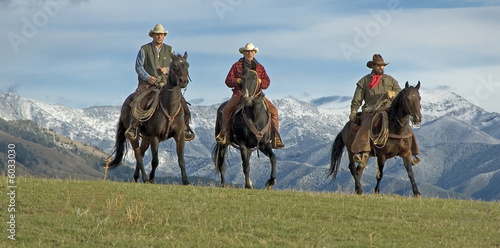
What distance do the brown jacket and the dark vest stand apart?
5989 millimetres

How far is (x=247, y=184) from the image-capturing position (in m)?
23.6

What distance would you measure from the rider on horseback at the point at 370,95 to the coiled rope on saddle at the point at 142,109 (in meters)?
6.19

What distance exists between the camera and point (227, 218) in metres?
17.1

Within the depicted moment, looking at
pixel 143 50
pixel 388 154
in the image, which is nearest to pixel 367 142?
pixel 388 154

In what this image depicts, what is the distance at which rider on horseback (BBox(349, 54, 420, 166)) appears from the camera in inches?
974

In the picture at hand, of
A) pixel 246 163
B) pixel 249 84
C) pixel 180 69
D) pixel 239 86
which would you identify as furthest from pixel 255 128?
pixel 180 69

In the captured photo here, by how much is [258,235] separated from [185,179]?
314 inches

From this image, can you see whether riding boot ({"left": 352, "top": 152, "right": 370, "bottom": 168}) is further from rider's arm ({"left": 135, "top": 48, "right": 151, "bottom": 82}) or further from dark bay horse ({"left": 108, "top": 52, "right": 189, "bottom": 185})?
rider's arm ({"left": 135, "top": 48, "right": 151, "bottom": 82})

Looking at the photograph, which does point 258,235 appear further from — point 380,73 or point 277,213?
point 380,73

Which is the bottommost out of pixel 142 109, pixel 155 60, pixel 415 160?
pixel 415 160

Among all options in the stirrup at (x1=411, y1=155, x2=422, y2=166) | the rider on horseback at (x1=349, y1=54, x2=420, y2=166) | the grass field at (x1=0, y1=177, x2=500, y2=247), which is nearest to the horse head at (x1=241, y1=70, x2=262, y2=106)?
the grass field at (x1=0, y1=177, x2=500, y2=247)

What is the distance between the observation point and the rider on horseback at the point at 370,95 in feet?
81.2

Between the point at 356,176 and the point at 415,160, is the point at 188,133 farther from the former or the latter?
the point at 415,160

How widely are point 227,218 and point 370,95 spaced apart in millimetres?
9580
